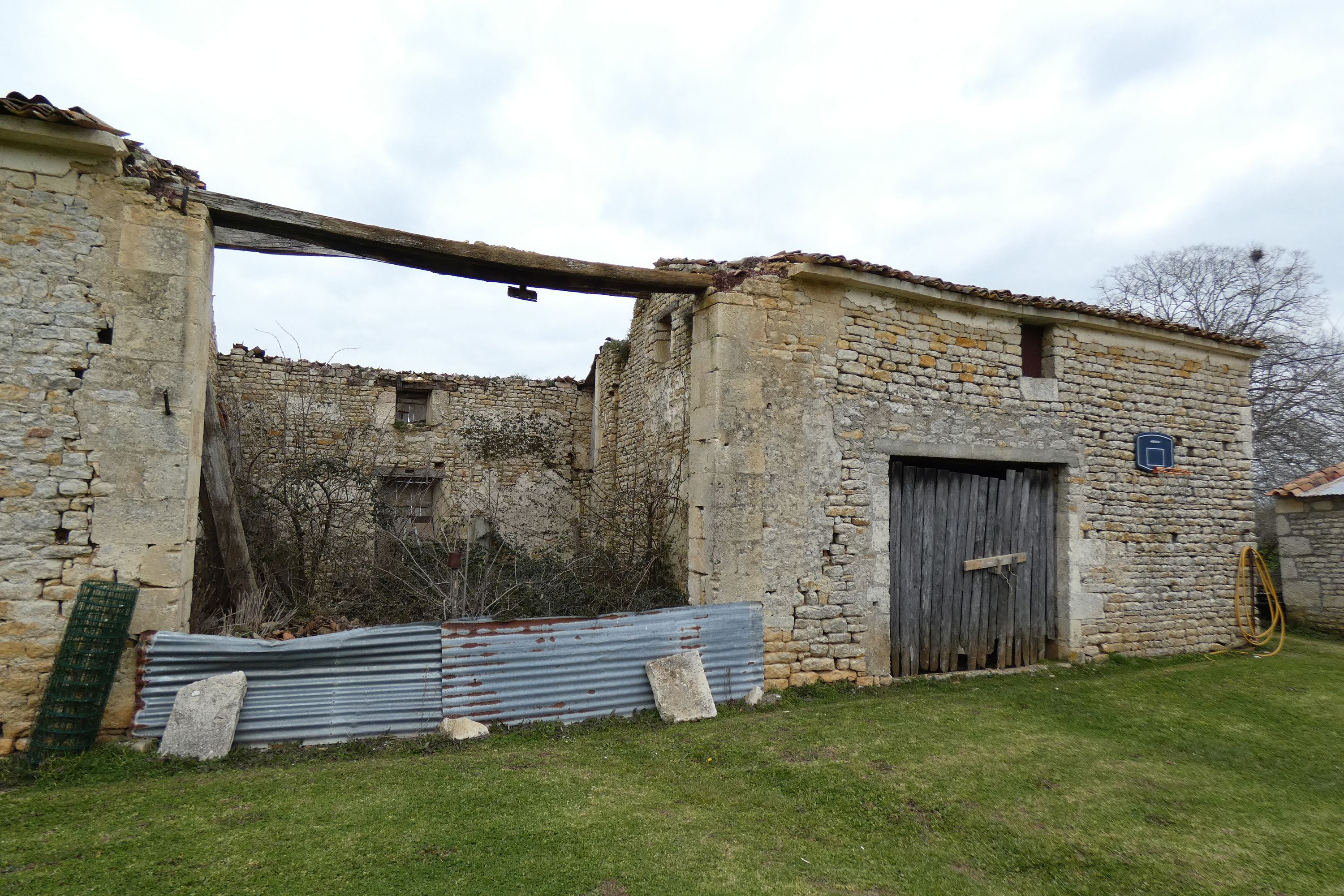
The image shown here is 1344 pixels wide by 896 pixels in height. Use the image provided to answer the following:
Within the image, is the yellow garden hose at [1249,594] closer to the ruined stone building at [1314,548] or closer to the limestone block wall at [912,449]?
the limestone block wall at [912,449]

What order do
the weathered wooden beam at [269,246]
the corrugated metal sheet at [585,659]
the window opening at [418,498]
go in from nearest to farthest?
the corrugated metal sheet at [585,659] → the weathered wooden beam at [269,246] → the window opening at [418,498]

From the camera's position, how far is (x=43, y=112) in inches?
169

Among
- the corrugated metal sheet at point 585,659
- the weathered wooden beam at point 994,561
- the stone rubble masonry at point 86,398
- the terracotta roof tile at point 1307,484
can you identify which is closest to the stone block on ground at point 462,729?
the corrugated metal sheet at point 585,659

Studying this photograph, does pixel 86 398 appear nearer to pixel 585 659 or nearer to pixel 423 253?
pixel 423 253

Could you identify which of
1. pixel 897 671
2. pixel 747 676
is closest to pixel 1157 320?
pixel 897 671

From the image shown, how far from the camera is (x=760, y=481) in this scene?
6102 millimetres

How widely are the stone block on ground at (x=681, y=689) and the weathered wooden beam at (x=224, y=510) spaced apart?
360cm

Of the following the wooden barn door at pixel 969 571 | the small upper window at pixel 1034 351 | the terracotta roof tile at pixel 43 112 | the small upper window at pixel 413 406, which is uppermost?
the terracotta roof tile at pixel 43 112

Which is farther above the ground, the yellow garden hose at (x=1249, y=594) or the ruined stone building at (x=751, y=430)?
the ruined stone building at (x=751, y=430)

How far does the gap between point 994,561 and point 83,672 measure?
25.0 feet

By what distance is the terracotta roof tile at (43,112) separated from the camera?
167 inches

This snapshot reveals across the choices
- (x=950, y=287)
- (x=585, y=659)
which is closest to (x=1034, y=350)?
(x=950, y=287)

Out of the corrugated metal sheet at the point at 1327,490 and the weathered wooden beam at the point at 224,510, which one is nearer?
the weathered wooden beam at the point at 224,510

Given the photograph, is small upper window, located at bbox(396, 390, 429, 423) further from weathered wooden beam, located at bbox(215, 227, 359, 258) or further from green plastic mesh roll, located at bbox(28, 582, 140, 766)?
green plastic mesh roll, located at bbox(28, 582, 140, 766)
